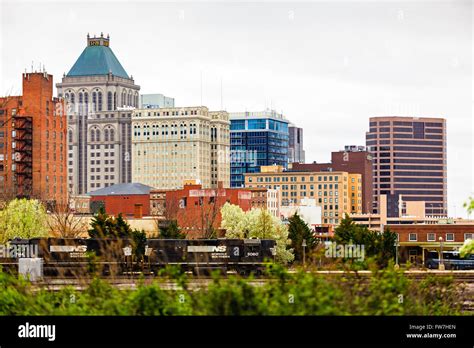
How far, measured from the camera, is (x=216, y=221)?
101062 millimetres

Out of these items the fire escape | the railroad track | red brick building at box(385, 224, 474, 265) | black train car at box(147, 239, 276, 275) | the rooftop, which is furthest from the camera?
the rooftop

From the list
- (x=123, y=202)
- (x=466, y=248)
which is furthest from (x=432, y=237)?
(x=123, y=202)

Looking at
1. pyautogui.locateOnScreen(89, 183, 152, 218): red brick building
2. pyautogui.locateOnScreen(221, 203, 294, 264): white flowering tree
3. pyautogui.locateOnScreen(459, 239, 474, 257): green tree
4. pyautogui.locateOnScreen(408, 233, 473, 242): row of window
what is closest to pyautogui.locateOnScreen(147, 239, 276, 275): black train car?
pyautogui.locateOnScreen(221, 203, 294, 264): white flowering tree

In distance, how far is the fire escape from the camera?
433 feet

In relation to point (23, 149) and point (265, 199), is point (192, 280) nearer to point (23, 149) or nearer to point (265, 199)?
point (23, 149)

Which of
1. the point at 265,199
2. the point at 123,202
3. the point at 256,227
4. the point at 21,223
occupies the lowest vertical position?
the point at 256,227

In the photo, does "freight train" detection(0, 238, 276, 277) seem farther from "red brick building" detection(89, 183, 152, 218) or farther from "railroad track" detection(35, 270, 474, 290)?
"red brick building" detection(89, 183, 152, 218)

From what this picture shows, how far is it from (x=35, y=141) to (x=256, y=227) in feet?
211

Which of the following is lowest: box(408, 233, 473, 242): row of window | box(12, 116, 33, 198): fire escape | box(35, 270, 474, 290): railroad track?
box(408, 233, 473, 242): row of window

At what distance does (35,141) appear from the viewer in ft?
447

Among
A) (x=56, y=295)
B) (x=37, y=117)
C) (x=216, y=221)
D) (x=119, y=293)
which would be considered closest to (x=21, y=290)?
(x=56, y=295)
